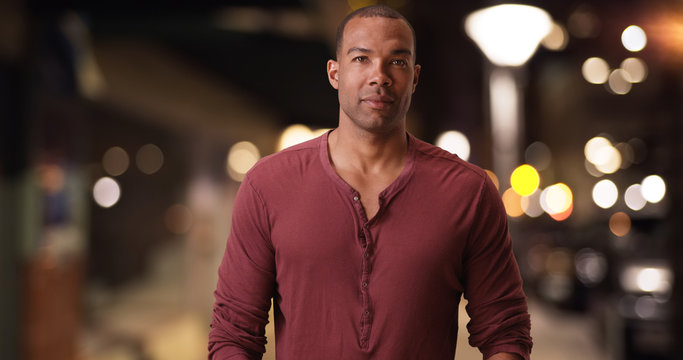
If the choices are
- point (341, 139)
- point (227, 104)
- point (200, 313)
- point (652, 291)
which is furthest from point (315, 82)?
point (341, 139)

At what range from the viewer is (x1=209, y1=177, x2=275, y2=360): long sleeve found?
1.63m

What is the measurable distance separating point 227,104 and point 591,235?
804cm

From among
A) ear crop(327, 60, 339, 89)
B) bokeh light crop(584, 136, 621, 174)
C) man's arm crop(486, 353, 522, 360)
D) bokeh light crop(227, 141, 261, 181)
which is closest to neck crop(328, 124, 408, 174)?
ear crop(327, 60, 339, 89)

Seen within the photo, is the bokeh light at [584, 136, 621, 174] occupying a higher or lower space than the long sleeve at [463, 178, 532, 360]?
higher

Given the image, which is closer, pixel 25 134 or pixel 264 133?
pixel 25 134

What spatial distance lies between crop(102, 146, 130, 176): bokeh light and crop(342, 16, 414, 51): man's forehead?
13.5 m

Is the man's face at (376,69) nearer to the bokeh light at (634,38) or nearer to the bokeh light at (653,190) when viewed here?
the bokeh light at (634,38)

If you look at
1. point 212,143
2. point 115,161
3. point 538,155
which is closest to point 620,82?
point 212,143

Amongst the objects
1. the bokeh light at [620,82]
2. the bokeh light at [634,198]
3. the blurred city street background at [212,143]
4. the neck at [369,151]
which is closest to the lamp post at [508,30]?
the blurred city street background at [212,143]

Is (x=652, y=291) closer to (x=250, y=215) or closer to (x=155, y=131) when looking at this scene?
(x=250, y=215)

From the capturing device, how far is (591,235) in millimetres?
12688

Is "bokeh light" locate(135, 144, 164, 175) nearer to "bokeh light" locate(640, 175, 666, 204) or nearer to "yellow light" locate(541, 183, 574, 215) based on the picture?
"bokeh light" locate(640, 175, 666, 204)

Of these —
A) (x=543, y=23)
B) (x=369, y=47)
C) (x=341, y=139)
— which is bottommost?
(x=341, y=139)

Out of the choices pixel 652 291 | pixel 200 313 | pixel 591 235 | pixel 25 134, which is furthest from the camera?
pixel 200 313
